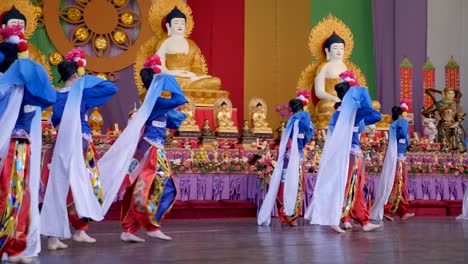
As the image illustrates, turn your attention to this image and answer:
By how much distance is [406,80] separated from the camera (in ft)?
34.3

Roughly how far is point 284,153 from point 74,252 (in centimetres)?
280

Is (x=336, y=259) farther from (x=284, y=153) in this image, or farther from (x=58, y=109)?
(x=284, y=153)

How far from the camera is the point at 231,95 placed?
10523 millimetres

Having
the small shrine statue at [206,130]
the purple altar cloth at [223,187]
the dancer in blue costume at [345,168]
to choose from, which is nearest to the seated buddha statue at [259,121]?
the small shrine statue at [206,130]

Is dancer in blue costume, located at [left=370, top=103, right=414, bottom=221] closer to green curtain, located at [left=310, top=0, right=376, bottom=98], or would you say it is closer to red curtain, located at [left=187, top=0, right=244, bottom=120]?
red curtain, located at [left=187, top=0, right=244, bottom=120]

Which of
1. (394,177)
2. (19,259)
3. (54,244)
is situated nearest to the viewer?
(19,259)

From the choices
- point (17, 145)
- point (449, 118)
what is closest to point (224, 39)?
point (449, 118)

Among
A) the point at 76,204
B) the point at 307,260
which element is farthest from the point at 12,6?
the point at 307,260

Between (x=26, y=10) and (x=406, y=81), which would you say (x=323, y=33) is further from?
(x=26, y=10)

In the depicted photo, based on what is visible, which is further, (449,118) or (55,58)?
(449,118)

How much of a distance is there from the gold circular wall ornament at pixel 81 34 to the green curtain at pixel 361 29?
136 inches

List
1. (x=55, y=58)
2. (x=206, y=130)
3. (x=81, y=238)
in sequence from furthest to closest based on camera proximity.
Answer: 1. (x=55, y=58)
2. (x=206, y=130)
3. (x=81, y=238)

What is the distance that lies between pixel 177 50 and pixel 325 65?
1.79m

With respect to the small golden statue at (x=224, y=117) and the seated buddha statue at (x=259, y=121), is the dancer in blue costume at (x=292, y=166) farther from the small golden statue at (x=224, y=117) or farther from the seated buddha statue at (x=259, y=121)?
the seated buddha statue at (x=259, y=121)
